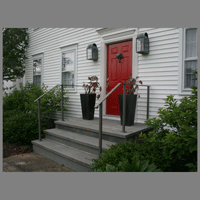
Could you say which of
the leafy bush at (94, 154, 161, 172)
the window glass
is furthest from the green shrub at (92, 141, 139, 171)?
the window glass

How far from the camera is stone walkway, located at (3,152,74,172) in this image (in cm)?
339

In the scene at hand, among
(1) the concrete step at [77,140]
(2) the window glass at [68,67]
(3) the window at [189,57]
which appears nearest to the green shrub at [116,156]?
(1) the concrete step at [77,140]

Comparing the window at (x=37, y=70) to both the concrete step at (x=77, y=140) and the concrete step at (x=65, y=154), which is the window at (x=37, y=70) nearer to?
the concrete step at (x=77, y=140)

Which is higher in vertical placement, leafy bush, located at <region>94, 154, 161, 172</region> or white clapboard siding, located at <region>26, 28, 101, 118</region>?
white clapboard siding, located at <region>26, 28, 101, 118</region>

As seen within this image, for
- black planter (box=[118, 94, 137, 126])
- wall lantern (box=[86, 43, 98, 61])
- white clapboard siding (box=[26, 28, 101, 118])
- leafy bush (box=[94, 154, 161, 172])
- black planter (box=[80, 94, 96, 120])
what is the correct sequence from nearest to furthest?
leafy bush (box=[94, 154, 161, 172]) < black planter (box=[118, 94, 137, 126]) < black planter (box=[80, 94, 96, 120]) < wall lantern (box=[86, 43, 98, 61]) < white clapboard siding (box=[26, 28, 101, 118])

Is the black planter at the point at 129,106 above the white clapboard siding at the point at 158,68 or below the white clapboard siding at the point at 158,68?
below

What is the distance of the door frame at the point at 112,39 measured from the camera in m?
4.50

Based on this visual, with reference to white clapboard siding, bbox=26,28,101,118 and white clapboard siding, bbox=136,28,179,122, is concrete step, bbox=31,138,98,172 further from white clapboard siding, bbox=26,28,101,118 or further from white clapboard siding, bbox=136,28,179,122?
white clapboard siding, bbox=26,28,101,118

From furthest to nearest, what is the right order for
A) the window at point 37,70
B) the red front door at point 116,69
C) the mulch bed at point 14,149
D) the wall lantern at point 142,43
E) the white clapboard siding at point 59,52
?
the window at point 37,70
the white clapboard siding at point 59,52
the red front door at point 116,69
the mulch bed at point 14,149
the wall lantern at point 142,43

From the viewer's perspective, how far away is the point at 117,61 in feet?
16.4

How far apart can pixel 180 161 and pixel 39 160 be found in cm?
282

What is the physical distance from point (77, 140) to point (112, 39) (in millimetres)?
2903

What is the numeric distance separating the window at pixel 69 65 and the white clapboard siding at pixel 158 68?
99.3 inches

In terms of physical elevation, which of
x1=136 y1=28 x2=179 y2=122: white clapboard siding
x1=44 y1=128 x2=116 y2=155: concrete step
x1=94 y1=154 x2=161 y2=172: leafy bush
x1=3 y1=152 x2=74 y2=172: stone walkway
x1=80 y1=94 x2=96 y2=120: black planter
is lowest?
x1=3 y1=152 x2=74 y2=172: stone walkway
